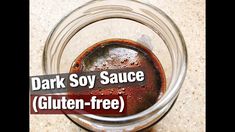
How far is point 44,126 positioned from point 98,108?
116 millimetres

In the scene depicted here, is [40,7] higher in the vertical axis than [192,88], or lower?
higher

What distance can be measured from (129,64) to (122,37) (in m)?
0.05

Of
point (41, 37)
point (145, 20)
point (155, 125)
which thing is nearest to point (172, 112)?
point (155, 125)

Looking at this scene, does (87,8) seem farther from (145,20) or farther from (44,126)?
(44,126)

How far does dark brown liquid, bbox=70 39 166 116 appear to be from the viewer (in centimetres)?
65

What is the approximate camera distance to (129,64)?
672 millimetres

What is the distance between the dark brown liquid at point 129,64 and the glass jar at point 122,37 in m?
0.01

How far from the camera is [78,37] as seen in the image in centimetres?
70

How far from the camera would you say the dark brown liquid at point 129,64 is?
0.65 meters

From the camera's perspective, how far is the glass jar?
2.02 feet

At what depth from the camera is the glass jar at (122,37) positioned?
614 mm

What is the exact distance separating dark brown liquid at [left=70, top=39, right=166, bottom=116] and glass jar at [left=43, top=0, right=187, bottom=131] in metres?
0.01

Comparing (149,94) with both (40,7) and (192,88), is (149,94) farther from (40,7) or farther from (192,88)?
(40,7)

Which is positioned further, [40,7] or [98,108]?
[40,7]
